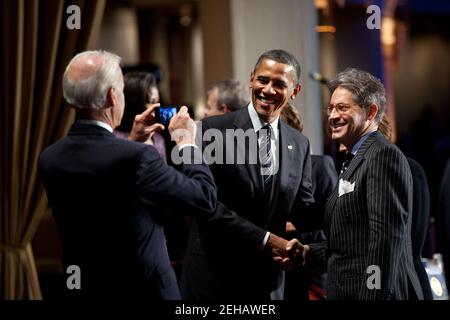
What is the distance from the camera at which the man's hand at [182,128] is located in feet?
7.18

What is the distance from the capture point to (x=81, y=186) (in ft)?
6.73

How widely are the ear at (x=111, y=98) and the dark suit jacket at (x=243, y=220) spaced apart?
44 centimetres

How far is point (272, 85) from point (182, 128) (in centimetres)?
36

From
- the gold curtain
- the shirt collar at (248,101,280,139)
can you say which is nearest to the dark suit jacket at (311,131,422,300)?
the shirt collar at (248,101,280,139)

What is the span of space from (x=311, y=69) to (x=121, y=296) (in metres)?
2.09

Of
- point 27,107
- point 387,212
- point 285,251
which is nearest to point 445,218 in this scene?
point 387,212

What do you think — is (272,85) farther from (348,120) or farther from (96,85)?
(96,85)

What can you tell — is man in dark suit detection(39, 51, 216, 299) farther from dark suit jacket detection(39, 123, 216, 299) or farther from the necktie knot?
the necktie knot

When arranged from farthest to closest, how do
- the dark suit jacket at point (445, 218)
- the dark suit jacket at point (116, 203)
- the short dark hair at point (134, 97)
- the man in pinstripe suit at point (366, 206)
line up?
1. the short dark hair at point (134, 97)
2. the man in pinstripe suit at point (366, 206)
3. the dark suit jacket at point (116, 203)
4. the dark suit jacket at point (445, 218)

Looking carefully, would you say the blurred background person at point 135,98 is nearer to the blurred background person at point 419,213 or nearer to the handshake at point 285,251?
the handshake at point 285,251

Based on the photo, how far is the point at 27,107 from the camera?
307cm

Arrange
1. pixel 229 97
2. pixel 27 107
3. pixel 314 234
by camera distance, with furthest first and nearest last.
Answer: pixel 229 97, pixel 27 107, pixel 314 234

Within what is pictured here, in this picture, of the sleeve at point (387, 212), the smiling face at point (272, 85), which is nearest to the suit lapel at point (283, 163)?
the smiling face at point (272, 85)
